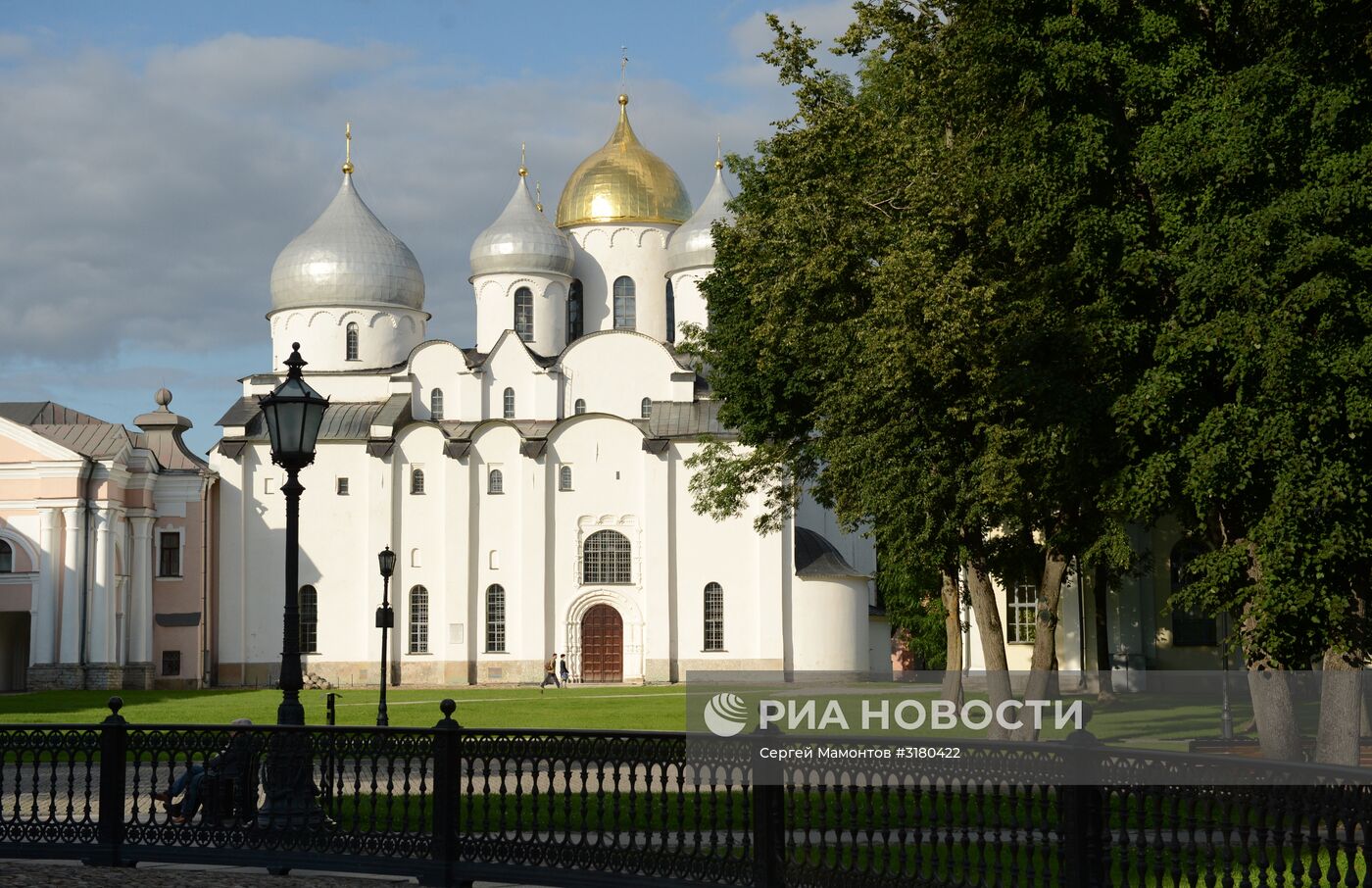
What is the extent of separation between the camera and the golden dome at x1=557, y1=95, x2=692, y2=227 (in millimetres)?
59781

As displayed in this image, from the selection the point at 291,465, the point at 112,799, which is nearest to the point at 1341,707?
the point at 291,465

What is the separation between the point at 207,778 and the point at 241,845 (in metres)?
0.68

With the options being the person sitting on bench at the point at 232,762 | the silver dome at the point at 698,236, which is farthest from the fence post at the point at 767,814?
the silver dome at the point at 698,236

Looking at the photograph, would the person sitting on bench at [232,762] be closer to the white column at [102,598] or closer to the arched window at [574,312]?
the white column at [102,598]

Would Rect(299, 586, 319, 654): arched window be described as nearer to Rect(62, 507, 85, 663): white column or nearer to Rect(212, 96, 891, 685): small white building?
Rect(212, 96, 891, 685): small white building

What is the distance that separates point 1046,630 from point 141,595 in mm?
35657

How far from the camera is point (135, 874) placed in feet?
35.3

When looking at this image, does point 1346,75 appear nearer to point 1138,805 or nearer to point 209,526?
point 1138,805

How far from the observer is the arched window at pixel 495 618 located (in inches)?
2021

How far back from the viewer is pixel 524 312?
5778 centimetres

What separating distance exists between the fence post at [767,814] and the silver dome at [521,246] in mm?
A: 49161

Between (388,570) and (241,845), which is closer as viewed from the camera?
(241,845)

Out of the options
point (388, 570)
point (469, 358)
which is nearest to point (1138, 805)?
point (388, 570)

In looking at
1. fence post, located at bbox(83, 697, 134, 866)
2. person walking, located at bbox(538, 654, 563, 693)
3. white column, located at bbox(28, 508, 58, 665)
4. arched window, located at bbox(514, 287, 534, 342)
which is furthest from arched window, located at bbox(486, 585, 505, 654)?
fence post, located at bbox(83, 697, 134, 866)
